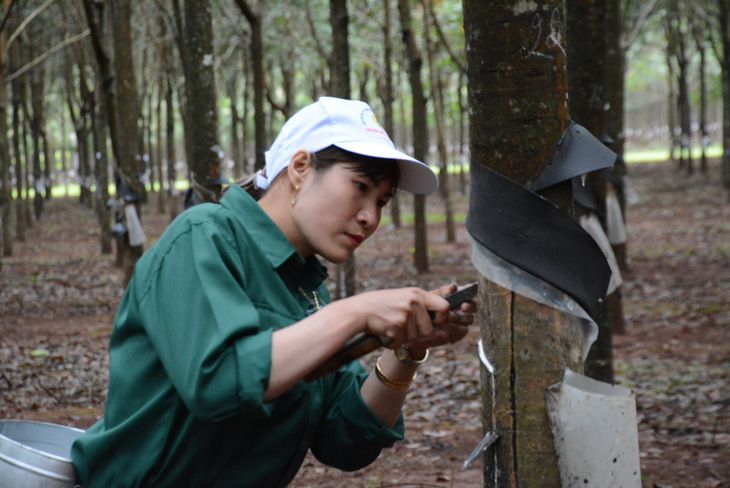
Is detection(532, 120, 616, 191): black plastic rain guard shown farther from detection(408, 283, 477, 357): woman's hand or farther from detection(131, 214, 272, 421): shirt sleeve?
detection(131, 214, 272, 421): shirt sleeve

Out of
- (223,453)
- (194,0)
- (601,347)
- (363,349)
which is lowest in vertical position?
(601,347)

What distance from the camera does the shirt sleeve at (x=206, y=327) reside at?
1.54 metres

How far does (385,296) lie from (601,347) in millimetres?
3435

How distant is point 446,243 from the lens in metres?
14.6

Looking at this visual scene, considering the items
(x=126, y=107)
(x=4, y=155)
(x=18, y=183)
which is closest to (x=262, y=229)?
(x=126, y=107)

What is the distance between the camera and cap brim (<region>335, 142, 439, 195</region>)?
183 centimetres

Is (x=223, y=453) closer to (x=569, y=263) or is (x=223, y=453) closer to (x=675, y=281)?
(x=569, y=263)

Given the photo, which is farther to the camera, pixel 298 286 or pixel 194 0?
pixel 194 0

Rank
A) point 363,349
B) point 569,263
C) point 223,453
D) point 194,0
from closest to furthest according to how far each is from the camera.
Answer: point 363,349 < point 223,453 < point 569,263 < point 194,0

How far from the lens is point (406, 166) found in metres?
2.01

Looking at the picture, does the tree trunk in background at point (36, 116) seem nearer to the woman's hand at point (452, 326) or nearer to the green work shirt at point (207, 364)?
the green work shirt at point (207, 364)

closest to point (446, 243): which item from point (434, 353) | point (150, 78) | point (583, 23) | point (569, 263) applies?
point (434, 353)

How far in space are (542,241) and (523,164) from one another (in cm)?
22

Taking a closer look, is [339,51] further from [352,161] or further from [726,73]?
[726,73]
